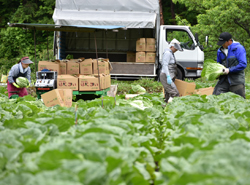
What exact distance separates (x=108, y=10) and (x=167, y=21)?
1393cm

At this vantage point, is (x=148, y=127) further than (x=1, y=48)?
No

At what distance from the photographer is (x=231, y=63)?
21.8ft

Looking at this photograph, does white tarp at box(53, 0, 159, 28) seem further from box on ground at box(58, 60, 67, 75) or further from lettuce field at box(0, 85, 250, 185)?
lettuce field at box(0, 85, 250, 185)

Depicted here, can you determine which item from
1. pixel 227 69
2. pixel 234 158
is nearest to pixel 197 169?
pixel 234 158

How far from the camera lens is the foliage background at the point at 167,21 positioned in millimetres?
17469

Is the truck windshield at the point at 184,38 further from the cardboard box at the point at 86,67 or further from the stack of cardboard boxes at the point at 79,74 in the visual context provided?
the cardboard box at the point at 86,67

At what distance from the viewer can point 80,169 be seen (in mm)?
2131

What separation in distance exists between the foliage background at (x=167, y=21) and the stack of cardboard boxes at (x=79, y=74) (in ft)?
26.6

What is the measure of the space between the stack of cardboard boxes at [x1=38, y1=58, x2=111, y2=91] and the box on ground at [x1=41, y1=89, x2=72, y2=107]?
3.30 ft

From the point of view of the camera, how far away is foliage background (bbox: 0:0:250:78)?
17.5 meters

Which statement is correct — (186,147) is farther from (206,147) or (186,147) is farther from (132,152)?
(132,152)

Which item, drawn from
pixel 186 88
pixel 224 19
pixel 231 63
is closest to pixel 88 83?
pixel 186 88

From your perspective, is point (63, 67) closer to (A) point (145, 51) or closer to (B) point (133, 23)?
(B) point (133, 23)

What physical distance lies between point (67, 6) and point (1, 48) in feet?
37.4
